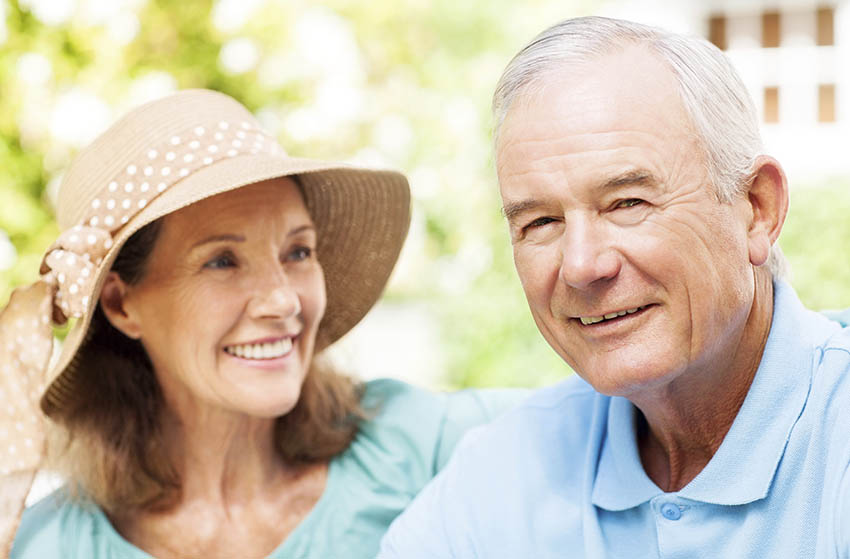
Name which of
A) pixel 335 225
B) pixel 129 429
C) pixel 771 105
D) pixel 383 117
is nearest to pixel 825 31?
pixel 771 105

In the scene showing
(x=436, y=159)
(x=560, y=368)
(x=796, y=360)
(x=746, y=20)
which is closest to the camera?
(x=796, y=360)

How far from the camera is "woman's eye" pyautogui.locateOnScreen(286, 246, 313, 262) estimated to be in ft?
8.73

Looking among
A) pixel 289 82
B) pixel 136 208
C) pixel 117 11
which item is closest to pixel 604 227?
pixel 136 208

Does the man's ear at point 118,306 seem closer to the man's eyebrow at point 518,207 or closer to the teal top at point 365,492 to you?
the teal top at point 365,492

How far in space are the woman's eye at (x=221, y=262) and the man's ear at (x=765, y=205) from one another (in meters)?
1.32

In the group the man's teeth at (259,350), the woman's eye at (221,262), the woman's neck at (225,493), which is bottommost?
the woman's neck at (225,493)

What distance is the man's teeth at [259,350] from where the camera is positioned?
2564 mm

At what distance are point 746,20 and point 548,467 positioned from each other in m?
8.69

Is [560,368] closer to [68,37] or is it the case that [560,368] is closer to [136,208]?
[68,37]

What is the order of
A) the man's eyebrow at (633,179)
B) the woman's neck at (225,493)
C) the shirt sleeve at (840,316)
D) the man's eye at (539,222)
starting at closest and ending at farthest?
1. the man's eyebrow at (633,179)
2. the man's eye at (539,222)
3. the shirt sleeve at (840,316)
4. the woman's neck at (225,493)

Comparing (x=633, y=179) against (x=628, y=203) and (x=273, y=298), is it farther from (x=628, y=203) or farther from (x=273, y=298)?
(x=273, y=298)

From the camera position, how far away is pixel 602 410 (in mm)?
2127

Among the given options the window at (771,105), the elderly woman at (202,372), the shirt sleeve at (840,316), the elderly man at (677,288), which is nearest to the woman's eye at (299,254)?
the elderly woman at (202,372)

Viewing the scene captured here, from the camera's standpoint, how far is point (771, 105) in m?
9.91
